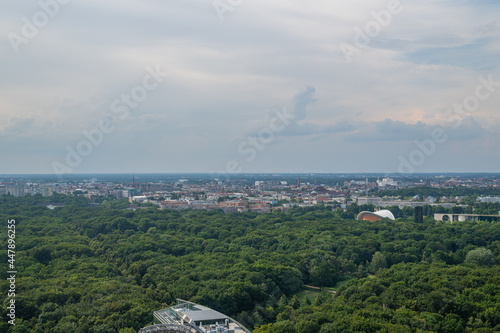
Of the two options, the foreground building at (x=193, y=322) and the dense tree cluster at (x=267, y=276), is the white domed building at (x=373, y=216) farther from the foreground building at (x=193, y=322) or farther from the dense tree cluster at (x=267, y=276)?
the foreground building at (x=193, y=322)

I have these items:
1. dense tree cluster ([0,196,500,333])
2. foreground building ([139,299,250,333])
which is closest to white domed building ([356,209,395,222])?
dense tree cluster ([0,196,500,333])

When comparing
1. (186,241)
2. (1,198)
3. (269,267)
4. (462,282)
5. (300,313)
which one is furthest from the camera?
(1,198)

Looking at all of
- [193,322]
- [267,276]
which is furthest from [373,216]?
[193,322]

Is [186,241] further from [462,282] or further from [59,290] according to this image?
[462,282]

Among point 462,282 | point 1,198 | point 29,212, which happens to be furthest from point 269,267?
point 1,198

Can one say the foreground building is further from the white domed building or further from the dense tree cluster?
the white domed building

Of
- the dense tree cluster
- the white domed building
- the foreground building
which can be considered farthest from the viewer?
the white domed building
